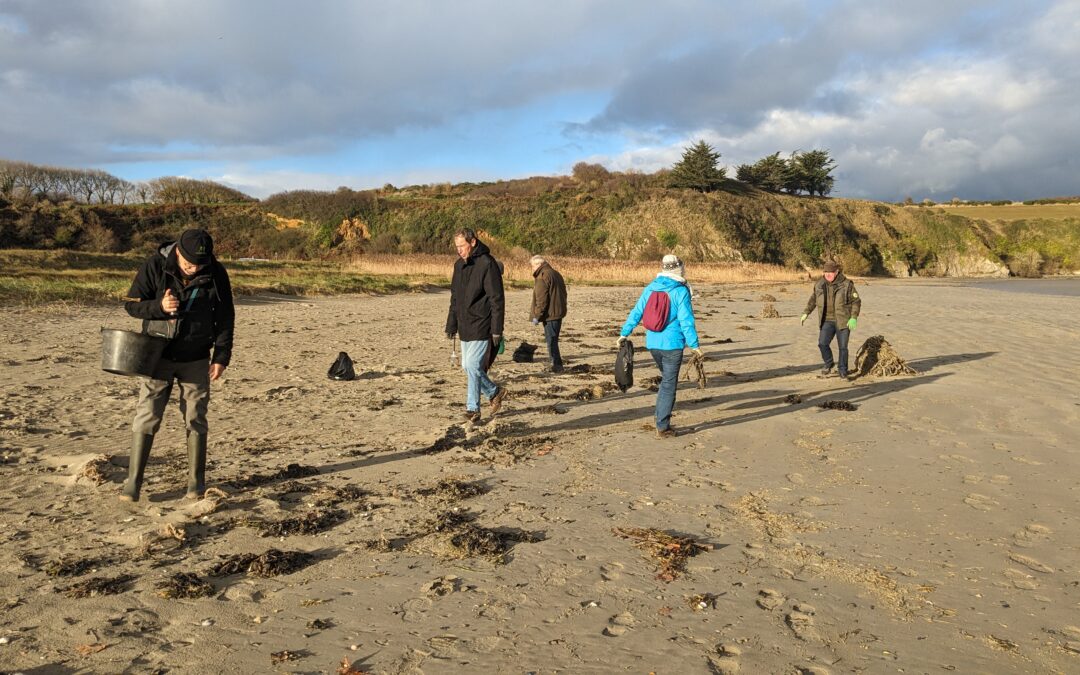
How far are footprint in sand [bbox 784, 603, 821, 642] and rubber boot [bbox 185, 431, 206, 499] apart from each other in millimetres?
4255

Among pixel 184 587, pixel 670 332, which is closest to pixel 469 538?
pixel 184 587

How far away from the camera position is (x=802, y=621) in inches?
153

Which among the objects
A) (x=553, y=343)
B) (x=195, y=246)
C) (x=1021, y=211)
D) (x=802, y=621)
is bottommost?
(x=802, y=621)

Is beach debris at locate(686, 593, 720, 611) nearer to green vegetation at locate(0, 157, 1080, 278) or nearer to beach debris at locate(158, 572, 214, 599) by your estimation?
beach debris at locate(158, 572, 214, 599)

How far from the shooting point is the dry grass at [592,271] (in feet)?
131

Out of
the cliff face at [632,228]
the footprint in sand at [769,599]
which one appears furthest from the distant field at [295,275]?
the footprint in sand at [769,599]

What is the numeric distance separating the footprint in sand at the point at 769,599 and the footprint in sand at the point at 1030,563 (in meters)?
1.79

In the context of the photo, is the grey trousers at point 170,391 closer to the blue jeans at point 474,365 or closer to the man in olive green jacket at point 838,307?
the blue jeans at point 474,365

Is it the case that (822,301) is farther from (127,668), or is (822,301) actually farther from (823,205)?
(823,205)

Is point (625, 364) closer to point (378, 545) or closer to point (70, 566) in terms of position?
point (378, 545)

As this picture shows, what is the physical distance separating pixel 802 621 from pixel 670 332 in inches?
158

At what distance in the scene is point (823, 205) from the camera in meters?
64.1

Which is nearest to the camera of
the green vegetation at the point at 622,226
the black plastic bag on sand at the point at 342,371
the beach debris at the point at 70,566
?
the beach debris at the point at 70,566

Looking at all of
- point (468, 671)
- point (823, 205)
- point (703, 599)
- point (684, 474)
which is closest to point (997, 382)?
point (684, 474)
